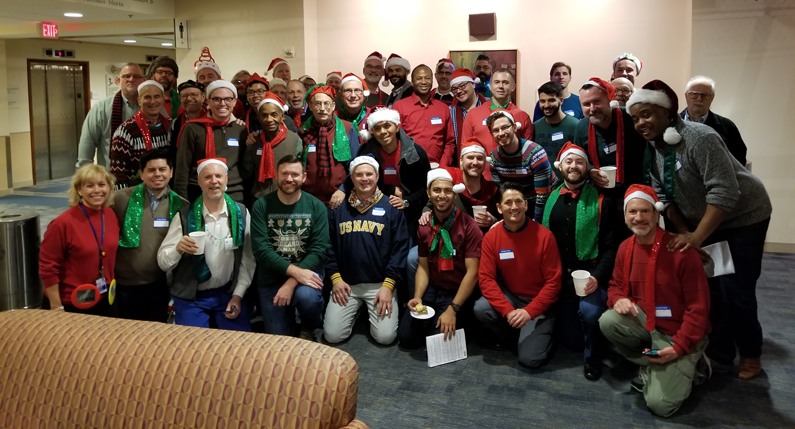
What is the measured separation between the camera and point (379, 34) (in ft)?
23.9

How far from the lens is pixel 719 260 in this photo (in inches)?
128

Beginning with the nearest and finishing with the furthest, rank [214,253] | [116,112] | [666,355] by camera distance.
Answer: [666,355], [214,253], [116,112]

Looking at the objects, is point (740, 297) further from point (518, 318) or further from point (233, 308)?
point (233, 308)

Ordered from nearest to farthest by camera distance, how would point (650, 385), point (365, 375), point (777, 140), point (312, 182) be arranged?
1. point (650, 385)
2. point (365, 375)
3. point (312, 182)
4. point (777, 140)

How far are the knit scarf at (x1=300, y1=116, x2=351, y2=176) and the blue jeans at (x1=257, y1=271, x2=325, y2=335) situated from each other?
101 cm

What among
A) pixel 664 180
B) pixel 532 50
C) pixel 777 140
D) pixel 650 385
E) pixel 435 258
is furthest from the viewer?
pixel 532 50

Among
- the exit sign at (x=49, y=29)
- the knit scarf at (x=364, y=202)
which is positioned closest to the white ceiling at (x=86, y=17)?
the exit sign at (x=49, y=29)

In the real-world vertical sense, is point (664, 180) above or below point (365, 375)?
above

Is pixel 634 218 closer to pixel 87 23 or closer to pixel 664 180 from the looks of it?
pixel 664 180

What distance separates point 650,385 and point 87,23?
10.6 meters

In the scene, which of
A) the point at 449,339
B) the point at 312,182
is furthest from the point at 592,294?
the point at 312,182

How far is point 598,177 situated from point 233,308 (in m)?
2.44

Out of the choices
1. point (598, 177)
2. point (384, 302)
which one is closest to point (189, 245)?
point (384, 302)

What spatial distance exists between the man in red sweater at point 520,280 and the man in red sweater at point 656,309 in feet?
1.32
